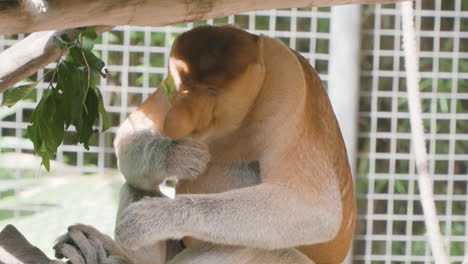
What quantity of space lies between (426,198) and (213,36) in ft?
5.39

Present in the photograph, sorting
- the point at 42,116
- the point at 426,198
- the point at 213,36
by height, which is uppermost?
the point at 213,36

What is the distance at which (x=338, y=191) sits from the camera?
8.02 ft

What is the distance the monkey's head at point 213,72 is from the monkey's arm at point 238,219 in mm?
221

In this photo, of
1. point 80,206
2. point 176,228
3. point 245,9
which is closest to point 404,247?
point 80,206

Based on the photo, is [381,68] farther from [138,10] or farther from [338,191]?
[138,10]

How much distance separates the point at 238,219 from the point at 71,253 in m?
0.56

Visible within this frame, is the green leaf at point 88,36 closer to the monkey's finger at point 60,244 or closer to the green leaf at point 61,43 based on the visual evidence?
the green leaf at point 61,43

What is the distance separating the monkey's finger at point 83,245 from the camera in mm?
2475

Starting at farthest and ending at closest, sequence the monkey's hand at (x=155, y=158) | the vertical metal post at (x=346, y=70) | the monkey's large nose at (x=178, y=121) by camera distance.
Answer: the vertical metal post at (x=346, y=70)
the monkey's hand at (x=155, y=158)
the monkey's large nose at (x=178, y=121)

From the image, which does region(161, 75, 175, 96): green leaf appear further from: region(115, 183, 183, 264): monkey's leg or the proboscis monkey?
region(115, 183, 183, 264): monkey's leg

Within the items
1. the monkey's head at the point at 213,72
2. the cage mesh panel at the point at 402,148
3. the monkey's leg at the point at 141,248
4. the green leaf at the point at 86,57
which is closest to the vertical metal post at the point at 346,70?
the cage mesh panel at the point at 402,148

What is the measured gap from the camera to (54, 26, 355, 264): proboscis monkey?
227 cm

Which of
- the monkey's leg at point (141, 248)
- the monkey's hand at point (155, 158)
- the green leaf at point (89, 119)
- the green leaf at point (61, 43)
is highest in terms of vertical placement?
the green leaf at point (61, 43)

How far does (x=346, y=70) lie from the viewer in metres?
4.08
